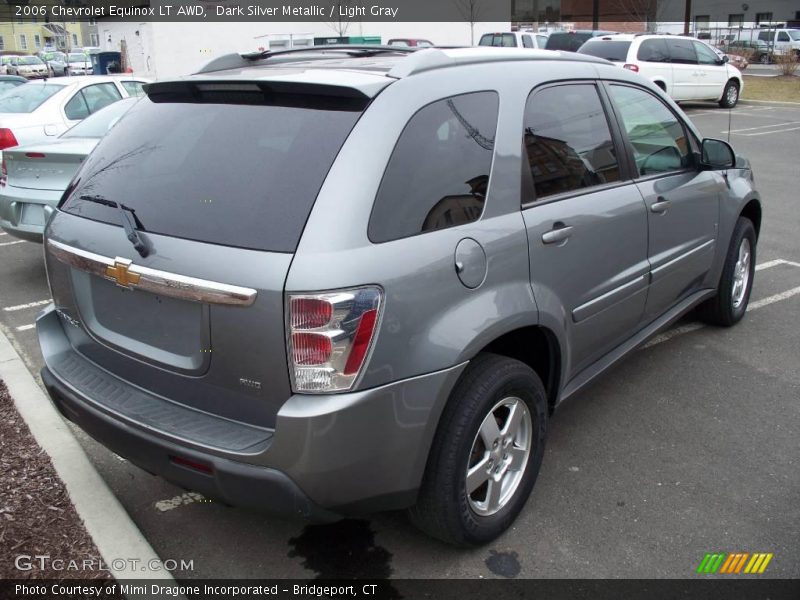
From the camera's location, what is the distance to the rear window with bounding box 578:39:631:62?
18.9 meters

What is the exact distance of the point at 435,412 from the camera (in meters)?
2.48

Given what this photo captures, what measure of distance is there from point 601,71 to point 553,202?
1.01 metres

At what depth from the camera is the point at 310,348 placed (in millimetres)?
2262

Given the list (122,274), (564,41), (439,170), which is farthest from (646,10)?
(122,274)

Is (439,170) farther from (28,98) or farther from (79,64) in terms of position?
(79,64)

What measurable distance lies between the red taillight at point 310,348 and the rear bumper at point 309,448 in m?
0.12

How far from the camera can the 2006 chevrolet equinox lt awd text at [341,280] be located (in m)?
2.29

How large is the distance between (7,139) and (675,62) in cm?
1668

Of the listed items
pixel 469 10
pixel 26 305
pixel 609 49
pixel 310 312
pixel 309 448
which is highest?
pixel 469 10

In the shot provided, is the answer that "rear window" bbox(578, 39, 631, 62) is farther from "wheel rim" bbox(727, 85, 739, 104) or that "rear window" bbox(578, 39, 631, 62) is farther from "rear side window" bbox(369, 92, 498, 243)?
"rear side window" bbox(369, 92, 498, 243)

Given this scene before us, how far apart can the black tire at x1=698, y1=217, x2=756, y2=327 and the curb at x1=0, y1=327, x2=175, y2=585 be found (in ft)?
12.7

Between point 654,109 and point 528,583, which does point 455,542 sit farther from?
point 654,109

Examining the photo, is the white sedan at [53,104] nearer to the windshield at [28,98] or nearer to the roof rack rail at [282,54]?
the windshield at [28,98]


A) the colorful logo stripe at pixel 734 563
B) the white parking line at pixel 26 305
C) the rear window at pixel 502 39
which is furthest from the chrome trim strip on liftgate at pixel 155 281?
the rear window at pixel 502 39
